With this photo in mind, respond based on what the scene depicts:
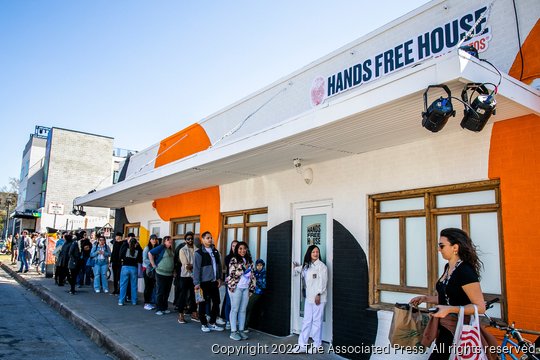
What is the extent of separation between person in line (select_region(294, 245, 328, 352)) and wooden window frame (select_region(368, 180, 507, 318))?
78 centimetres

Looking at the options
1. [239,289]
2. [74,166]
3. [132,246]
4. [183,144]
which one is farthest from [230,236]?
[74,166]

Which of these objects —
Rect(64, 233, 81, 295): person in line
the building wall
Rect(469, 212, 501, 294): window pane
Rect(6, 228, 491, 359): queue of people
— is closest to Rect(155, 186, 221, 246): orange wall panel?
Rect(6, 228, 491, 359): queue of people

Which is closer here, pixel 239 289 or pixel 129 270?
pixel 239 289

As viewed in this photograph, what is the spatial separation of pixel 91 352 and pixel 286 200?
4.10 metres

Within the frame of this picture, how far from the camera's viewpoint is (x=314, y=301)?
22.2 ft

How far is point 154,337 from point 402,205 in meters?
4.62

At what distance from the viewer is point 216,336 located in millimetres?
7797

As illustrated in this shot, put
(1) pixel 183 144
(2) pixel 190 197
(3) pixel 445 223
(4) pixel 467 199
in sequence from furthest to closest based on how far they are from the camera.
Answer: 1. (1) pixel 183 144
2. (2) pixel 190 197
3. (3) pixel 445 223
4. (4) pixel 467 199

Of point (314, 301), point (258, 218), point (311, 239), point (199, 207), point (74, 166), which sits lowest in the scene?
point (314, 301)

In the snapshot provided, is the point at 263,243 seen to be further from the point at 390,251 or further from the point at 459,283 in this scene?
the point at 459,283

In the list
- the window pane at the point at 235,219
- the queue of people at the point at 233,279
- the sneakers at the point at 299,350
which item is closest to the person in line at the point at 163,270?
the queue of people at the point at 233,279

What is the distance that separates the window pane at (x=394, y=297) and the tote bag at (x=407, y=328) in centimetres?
213

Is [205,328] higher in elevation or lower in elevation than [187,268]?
lower

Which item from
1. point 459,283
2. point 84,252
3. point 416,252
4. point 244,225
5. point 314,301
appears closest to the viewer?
point 459,283
